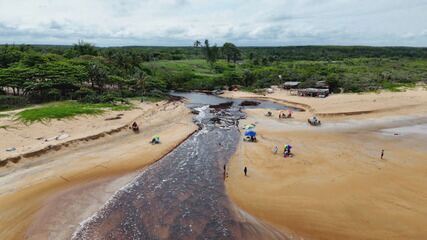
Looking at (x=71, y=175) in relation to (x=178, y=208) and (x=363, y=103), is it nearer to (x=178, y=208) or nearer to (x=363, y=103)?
(x=178, y=208)

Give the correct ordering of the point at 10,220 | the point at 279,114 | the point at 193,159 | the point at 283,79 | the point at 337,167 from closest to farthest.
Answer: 1. the point at 10,220
2. the point at 337,167
3. the point at 193,159
4. the point at 279,114
5. the point at 283,79

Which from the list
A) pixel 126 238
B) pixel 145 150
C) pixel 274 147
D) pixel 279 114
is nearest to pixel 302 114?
pixel 279 114

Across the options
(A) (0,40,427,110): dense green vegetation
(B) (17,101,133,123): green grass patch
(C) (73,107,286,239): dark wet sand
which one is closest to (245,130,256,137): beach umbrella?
(C) (73,107,286,239): dark wet sand

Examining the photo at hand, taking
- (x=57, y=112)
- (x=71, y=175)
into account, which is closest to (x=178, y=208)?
(x=71, y=175)

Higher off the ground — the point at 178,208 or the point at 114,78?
the point at 114,78

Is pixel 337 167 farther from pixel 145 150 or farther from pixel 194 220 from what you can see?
pixel 145 150

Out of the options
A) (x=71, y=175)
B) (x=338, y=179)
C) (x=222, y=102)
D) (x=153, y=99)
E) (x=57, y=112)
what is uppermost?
(x=57, y=112)

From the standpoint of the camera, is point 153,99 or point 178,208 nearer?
point 178,208

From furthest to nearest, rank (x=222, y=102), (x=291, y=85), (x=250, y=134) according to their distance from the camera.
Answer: (x=291, y=85)
(x=222, y=102)
(x=250, y=134)
